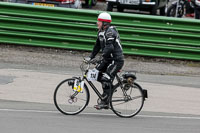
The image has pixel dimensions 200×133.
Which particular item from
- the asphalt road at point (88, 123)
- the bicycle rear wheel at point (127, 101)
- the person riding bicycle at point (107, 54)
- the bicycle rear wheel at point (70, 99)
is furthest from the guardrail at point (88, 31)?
the bicycle rear wheel at point (70, 99)

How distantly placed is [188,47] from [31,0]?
543 centimetres

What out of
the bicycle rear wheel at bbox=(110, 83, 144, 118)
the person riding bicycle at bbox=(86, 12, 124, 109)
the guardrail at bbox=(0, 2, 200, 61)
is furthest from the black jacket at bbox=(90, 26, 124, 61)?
the guardrail at bbox=(0, 2, 200, 61)

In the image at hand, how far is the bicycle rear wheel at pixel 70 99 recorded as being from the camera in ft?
29.6

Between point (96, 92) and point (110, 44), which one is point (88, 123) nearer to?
point (96, 92)

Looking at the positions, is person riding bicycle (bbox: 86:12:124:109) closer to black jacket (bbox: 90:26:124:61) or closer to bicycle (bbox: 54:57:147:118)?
black jacket (bbox: 90:26:124:61)

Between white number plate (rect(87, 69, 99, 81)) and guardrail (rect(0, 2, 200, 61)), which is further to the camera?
guardrail (rect(0, 2, 200, 61))

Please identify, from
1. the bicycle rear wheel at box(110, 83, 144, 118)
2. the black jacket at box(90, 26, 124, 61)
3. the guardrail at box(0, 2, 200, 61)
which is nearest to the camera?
the black jacket at box(90, 26, 124, 61)

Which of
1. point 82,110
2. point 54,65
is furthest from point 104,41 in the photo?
point 54,65

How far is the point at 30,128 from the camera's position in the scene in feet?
25.3

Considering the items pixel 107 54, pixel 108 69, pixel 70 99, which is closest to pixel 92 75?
pixel 108 69

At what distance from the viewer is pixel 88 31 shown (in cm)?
1561

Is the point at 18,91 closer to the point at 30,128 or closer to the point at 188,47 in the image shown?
the point at 30,128

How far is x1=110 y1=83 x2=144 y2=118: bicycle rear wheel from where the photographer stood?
9.30 metres

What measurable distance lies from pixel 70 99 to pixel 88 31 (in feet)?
22.0
